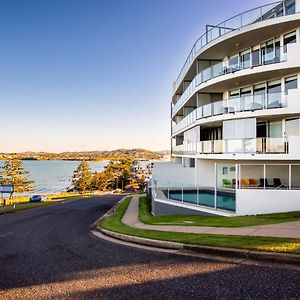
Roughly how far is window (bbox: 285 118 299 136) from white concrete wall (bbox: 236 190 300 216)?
613cm

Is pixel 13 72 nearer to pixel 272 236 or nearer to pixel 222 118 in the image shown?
pixel 222 118

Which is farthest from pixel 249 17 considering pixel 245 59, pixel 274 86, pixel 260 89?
pixel 274 86

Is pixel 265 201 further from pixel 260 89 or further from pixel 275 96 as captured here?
pixel 260 89

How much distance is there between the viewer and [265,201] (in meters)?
16.6

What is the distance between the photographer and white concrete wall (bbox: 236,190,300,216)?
16219mm

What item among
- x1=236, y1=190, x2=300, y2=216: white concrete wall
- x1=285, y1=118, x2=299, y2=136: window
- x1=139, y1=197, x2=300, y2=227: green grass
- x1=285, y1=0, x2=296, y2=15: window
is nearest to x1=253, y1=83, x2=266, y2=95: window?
x1=285, y1=118, x2=299, y2=136: window

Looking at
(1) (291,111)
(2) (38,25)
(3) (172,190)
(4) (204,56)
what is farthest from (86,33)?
(1) (291,111)

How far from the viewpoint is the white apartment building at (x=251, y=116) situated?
1806 centimetres

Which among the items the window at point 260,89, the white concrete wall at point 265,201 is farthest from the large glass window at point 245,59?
the white concrete wall at point 265,201

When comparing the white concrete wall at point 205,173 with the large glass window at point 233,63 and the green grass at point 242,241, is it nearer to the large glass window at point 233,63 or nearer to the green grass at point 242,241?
the large glass window at point 233,63

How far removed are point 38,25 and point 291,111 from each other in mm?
19501

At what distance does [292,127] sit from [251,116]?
2674 millimetres

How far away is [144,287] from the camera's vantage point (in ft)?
21.3

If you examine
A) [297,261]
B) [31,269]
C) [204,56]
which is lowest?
[31,269]
